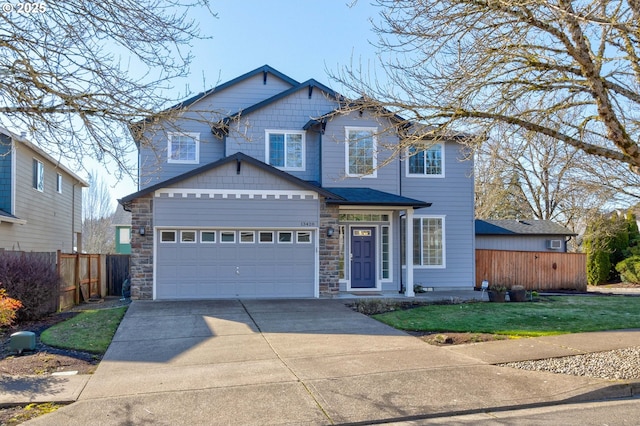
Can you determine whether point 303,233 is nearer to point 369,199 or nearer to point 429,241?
point 369,199

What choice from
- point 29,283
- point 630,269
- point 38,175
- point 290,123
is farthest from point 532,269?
point 38,175

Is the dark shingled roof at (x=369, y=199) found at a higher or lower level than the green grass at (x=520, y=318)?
higher

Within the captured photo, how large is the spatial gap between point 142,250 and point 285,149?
5648 mm

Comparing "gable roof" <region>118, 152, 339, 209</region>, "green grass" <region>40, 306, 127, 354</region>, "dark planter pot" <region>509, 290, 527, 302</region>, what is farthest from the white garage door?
"dark planter pot" <region>509, 290, 527, 302</region>

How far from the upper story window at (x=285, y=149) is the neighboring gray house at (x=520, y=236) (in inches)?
342

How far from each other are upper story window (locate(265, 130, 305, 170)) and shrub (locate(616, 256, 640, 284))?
19578mm

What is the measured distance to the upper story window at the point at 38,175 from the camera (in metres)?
20.0

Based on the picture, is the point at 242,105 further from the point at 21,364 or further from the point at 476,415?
the point at 476,415

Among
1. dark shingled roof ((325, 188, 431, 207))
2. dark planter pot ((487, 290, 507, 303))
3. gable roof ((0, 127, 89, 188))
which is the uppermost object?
gable roof ((0, 127, 89, 188))

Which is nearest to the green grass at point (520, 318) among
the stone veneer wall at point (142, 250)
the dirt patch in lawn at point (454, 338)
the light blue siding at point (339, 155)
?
the dirt patch in lawn at point (454, 338)

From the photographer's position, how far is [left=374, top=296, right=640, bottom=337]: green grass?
1049 centimetres

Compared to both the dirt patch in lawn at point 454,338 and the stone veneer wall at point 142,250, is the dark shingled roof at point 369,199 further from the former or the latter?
the dirt patch in lawn at point 454,338

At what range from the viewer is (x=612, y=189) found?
1994cm

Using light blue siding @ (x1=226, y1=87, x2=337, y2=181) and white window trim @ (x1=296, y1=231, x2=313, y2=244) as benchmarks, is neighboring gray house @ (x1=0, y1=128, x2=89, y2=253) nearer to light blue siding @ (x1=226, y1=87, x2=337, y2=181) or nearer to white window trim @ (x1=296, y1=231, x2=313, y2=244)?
light blue siding @ (x1=226, y1=87, x2=337, y2=181)
